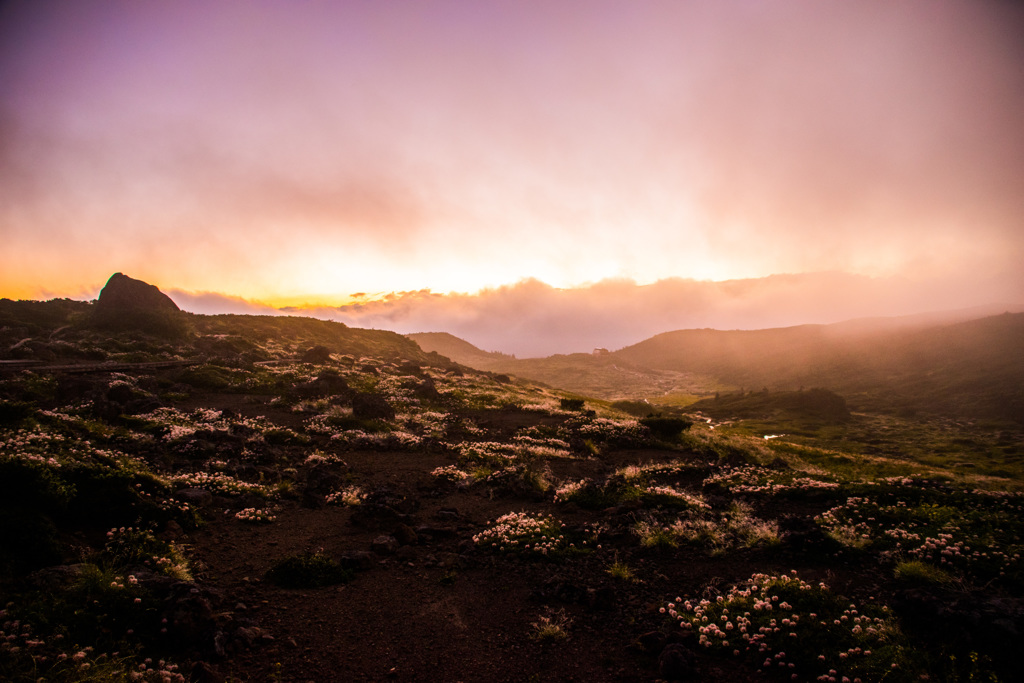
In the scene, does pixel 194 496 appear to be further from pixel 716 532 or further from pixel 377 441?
pixel 716 532

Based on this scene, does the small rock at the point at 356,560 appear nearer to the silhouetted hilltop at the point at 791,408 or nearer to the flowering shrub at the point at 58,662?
the flowering shrub at the point at 58,662

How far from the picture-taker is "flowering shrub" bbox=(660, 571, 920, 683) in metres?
8.92

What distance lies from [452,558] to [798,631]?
10407 mm

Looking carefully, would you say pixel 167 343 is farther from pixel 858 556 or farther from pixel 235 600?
pixel 858 556

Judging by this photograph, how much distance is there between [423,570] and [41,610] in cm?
908

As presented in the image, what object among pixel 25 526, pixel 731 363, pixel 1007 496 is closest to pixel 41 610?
pixel 25 526

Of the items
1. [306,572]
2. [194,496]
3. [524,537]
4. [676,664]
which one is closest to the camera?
[676,664]

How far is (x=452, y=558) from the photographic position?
14617 millimetres

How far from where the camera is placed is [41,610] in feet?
25.4

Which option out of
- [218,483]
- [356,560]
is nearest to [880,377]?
[356,560]

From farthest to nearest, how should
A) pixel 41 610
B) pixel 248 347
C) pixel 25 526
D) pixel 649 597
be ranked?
pixel 248 347, pixel 649 597, pixel 25 526, pixel 41 610

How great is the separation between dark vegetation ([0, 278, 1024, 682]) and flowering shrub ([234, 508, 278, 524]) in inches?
5.9

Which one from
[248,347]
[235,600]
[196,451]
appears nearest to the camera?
[235,600]

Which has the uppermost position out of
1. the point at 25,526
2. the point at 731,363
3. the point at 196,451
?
the point at 25,526
